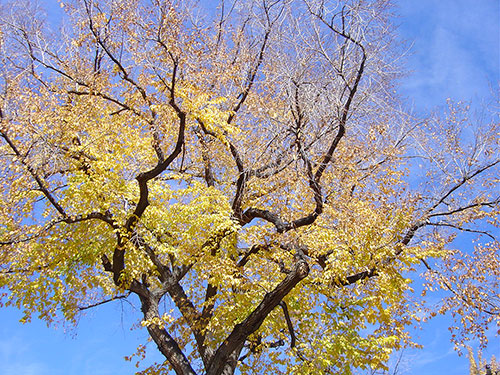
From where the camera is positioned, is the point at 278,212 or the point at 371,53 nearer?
the point at 371,53

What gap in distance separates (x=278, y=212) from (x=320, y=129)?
2.64m

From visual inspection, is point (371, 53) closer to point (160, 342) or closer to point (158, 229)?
point (158, 229)

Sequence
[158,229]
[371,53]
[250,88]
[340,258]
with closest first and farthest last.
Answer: [371,53]
[340,258]
[158,229]
[250,88]

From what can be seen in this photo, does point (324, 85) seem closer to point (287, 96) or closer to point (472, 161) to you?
point (287, 96)

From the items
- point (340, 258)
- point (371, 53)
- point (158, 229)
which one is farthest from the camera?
point (158, 229)

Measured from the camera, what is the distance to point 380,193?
11414 mm

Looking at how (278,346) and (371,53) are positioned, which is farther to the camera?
(278,346)

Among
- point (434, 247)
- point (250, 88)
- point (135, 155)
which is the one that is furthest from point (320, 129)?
point (135, 155)

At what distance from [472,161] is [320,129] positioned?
4.06 m

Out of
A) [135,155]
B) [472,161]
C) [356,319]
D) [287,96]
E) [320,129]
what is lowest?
[356,319]

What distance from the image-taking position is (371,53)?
908cm

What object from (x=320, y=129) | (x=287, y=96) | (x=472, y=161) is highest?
(x=287, y=96)

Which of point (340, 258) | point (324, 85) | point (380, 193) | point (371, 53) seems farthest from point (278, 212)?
point (371, 53)

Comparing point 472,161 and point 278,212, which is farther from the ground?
point 278,212
